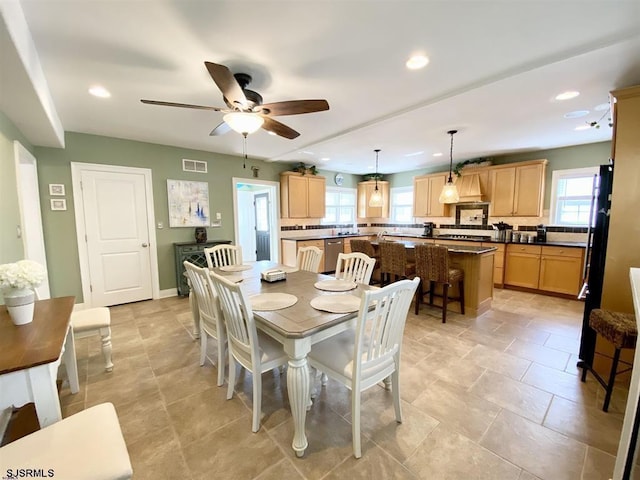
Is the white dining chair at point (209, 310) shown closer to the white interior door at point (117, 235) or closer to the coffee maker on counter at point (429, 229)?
the white interior door at point (117, 235)

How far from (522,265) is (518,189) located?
1.35 meters

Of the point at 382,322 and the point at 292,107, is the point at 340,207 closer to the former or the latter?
the point at 292,107

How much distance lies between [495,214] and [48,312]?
20.2ft

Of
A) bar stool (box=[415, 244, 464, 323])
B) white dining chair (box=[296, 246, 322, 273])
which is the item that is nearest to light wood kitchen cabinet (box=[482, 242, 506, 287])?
bar stool (box=[415, 244, 464, 323])

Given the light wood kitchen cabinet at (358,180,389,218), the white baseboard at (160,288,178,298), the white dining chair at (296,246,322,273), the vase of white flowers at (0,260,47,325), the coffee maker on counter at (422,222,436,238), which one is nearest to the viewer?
the vase of white flowers at (0,260,47,325)

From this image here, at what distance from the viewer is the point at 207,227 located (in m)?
4.71

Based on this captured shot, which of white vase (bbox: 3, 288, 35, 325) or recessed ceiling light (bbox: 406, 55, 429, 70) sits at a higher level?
recessed ceiling light (bbox: 406, 55, 429, 70)

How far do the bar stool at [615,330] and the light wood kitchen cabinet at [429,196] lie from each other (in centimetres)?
410

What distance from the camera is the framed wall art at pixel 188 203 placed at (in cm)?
432

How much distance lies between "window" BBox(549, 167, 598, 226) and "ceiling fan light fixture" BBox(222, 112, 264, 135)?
5.15m

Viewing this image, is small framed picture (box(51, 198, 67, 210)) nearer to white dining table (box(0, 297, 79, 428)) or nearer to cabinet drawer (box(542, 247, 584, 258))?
white dining table (box(0, 297, 79, 428))

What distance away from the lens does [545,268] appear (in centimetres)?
436

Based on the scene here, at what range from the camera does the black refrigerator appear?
7.07ft

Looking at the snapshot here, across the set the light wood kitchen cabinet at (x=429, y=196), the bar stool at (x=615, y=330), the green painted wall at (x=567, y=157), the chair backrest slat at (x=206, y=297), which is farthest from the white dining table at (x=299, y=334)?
the green painted wall at (x=567, y=157)
